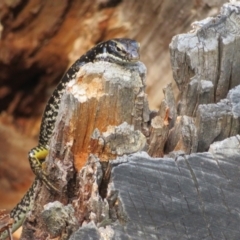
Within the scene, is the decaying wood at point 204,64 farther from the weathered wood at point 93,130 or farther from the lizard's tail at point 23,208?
the lizard's tail at point 23,208

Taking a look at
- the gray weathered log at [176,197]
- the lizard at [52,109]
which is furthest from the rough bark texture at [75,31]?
the gray weathered log at [176,197]

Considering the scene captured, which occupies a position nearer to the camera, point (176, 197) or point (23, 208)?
point (176, 197)

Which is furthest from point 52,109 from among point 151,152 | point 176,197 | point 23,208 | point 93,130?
point 176,197

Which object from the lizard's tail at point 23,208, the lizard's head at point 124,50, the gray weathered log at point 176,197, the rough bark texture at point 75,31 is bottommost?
the gray weathered log at point 176,197

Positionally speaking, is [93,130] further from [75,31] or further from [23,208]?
[75,31]

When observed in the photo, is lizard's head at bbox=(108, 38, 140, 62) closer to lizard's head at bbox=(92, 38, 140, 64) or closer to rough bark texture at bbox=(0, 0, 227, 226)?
lizard's head at bbox=(92, 38, 140, 64)

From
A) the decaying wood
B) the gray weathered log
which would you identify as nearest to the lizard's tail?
the decaying wood

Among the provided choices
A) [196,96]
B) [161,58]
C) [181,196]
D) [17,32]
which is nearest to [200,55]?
[196,96]

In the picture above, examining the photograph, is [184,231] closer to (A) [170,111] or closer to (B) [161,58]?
(A) [170,111]

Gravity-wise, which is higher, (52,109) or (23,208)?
(52,109)
